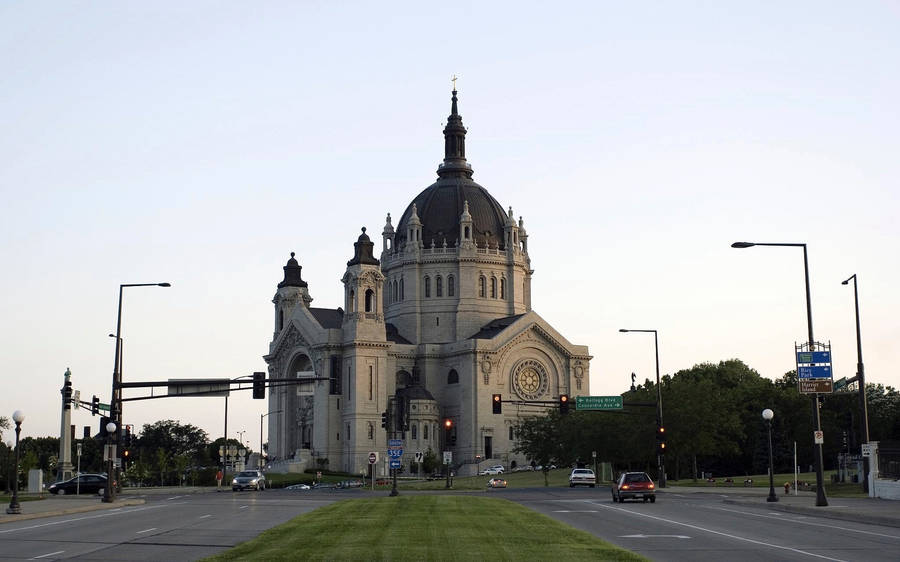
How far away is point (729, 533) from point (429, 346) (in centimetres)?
11012

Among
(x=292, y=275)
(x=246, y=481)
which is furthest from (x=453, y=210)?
(x=246, y=481)

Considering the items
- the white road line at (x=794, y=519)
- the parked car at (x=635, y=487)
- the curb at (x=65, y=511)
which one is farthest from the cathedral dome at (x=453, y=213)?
the white road line at (x=794, y=519)

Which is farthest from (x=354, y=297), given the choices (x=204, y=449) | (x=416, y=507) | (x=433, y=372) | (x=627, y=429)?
(x=416, y=507)

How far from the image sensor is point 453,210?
148 metres

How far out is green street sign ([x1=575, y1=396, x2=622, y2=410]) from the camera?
8375 cm

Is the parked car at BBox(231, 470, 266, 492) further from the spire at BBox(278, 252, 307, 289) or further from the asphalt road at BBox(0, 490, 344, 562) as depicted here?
the spire at BBox(278, 252, 307, 289)

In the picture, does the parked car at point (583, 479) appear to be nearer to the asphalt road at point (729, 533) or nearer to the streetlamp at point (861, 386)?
the streetlamp at point (861, 386)

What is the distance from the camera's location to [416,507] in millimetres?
42094

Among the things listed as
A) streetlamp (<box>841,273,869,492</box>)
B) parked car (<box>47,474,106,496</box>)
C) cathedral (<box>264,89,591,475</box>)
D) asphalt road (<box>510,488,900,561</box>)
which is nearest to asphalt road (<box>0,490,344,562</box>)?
asphalt road (<box>510,488,900,561</box>)

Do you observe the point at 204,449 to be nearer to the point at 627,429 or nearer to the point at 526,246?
the point at 526,246

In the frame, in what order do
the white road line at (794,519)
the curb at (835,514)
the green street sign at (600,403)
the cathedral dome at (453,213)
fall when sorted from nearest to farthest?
1. the white road line at (794,519)
2. the curb at (835,514)
3. the green street sign at (600,403)
4. the cathedral dome at (453,213)

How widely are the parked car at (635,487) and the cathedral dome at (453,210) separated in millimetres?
94808

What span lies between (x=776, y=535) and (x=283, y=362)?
387 ft

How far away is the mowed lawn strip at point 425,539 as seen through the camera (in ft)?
75.3
